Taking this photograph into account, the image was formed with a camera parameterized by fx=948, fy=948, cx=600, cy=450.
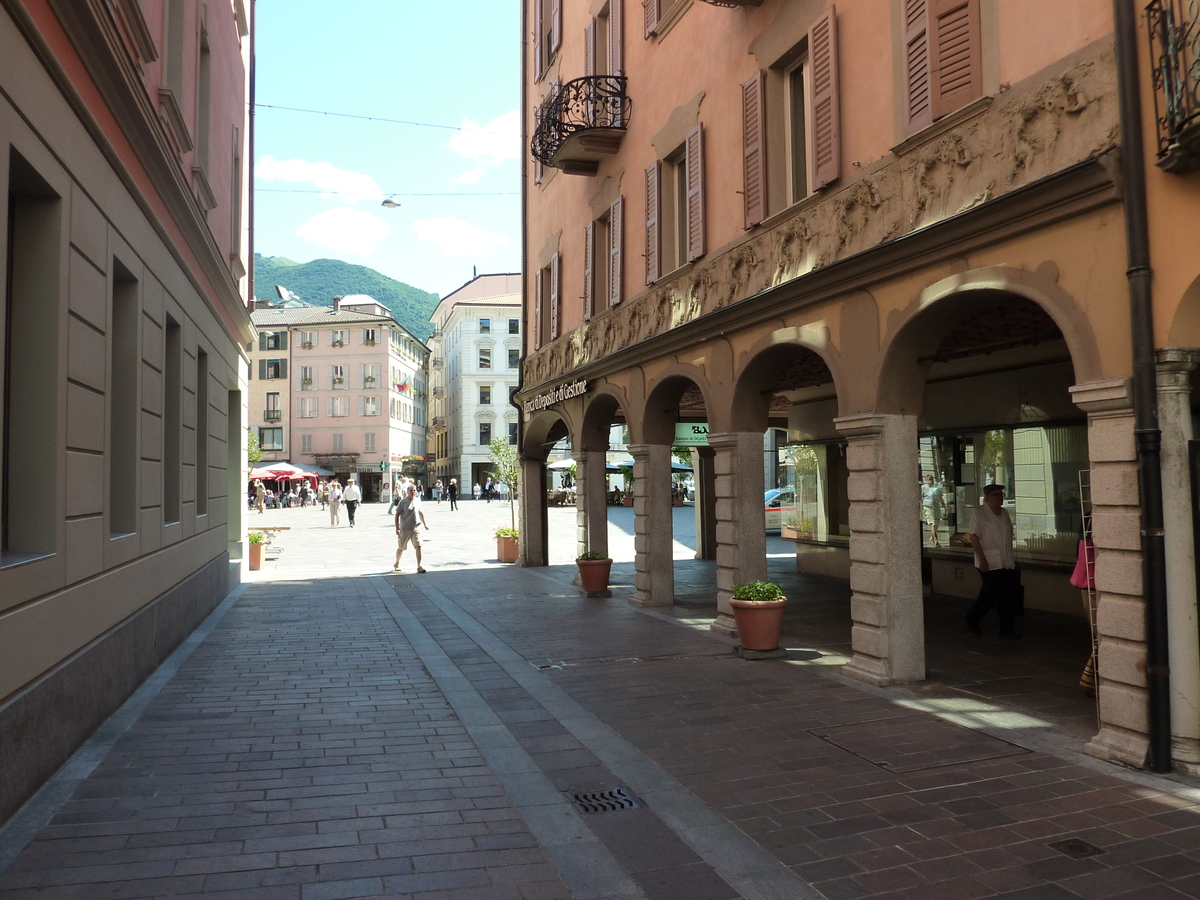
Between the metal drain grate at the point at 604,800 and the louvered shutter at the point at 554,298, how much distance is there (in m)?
13.4

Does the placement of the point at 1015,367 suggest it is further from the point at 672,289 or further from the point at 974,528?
the point at 672,289

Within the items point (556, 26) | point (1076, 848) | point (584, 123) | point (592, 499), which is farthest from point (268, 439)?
point (1076, 848)

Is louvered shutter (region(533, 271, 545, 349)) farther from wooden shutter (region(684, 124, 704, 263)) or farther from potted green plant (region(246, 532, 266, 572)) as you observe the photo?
wooden shutter (region(684, 124, 704, 263))

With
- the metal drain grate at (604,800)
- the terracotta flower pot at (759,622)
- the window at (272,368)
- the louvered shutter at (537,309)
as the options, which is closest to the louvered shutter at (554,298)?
the louvered shutter at (537,309)

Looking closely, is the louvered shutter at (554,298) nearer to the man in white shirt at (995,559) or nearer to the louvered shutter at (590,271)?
the louvered shutter at (590,271)

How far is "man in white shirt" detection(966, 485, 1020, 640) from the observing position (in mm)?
10141

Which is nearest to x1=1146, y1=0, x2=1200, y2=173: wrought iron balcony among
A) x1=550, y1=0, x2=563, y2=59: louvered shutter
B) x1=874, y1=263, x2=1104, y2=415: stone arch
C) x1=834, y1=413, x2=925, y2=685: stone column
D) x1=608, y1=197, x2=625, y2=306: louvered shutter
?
x1=874, y1=263, x2=1104, y2=415: stone arch

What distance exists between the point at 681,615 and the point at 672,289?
438 centimetres

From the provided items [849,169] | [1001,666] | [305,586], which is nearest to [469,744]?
[1001,666]

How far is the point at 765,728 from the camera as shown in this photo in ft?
22.4

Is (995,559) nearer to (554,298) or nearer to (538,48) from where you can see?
(554,298)

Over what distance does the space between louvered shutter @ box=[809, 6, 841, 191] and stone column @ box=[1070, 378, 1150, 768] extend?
3.75 meters

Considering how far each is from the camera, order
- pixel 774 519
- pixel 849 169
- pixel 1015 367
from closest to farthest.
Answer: pixel 849 169 < pixel 1015 367 < pixel 774 519

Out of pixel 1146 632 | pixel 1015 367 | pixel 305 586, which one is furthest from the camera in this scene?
pixel 305 586
